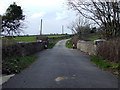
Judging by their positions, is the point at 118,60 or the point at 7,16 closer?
the point at 118,60

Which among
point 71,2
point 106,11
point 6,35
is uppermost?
point 71,2

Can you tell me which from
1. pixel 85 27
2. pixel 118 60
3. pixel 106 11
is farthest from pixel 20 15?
pixel 85 27

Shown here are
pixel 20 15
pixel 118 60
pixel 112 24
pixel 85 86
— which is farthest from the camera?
pixel 20 15

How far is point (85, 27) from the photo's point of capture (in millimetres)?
48969

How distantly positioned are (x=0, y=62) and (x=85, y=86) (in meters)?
5.63

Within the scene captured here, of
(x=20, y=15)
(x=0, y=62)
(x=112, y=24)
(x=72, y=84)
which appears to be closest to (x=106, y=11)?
(x=112, y=24)

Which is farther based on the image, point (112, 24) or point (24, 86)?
point (112, 24)

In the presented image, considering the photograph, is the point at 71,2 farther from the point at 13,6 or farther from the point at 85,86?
the point at 85,86

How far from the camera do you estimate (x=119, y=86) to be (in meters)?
6.35

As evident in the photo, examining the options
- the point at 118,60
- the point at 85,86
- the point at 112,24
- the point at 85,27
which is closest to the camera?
the point at 85,86

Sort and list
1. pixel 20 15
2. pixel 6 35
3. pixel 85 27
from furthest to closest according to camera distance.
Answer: pixel 85 27 < pixel 20 15 < pixel 6 35

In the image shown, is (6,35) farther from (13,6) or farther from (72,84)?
(72,84)

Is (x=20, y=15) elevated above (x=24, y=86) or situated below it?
above

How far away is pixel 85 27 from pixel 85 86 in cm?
4367
